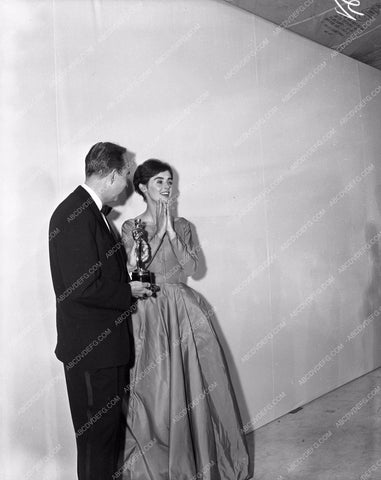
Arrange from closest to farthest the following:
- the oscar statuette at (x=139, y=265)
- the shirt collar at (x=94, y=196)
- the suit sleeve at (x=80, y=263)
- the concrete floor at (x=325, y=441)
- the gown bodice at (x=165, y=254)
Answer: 1. the suit sleeve at (x=80, y=263)
2. the shirt collar at (x=94, y=196)
3. the oscar statuette at (x=139, y=265)
4. the gown bodice at (x=165, y=254)
5. the concrete floor at (x=325, y=441)

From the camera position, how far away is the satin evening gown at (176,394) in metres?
2.25

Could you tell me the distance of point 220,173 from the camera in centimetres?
310

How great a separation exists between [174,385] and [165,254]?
59 centimetres

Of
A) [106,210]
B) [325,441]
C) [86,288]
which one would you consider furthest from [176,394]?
[325,441]

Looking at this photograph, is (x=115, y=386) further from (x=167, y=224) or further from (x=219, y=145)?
(x=219, y=145)

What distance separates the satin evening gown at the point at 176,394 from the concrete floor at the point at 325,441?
0.34 metres

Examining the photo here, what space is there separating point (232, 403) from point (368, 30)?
9.34 ft

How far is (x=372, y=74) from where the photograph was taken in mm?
4621

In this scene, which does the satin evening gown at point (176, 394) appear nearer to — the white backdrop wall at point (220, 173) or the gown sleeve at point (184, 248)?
the gown sleeve at point (184, 248)

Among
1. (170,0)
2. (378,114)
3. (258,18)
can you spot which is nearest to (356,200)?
(378,114)

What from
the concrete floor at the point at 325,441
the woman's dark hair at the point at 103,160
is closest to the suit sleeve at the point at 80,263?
the woman's dark hair at the point at 103,160

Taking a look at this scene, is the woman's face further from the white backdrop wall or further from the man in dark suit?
the man in dark suit

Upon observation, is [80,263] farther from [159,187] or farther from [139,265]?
[159,187]

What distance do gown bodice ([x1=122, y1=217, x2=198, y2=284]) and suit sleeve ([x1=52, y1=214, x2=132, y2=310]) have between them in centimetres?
50
